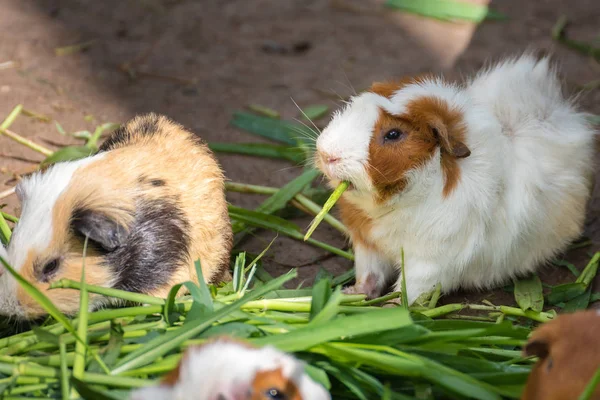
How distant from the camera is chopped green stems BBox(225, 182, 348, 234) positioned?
12.1 feet

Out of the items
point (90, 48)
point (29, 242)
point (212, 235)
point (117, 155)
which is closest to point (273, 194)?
point (212, 235)

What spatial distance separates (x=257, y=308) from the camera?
270 centimetres

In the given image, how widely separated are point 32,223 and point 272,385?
1.06 metres

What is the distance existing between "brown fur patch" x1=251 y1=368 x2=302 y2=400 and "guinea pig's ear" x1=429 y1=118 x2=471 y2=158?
1228 millimetres

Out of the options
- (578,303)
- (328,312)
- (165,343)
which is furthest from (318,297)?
(578,303)

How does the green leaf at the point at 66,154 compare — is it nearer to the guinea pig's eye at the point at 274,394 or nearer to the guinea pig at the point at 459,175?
the guinea pig at the point at 459,175

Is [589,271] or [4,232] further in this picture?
[589,271]

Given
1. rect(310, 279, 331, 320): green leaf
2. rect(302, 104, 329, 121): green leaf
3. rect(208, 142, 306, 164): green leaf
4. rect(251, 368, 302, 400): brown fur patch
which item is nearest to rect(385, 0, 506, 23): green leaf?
rect(302, 104, 329, 121): green leaf

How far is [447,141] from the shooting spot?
2.92 metres

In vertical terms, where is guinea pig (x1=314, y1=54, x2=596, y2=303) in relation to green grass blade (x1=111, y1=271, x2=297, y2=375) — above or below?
above

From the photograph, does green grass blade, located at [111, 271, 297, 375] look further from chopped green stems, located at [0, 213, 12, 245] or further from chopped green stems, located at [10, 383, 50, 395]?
chopped green stems, located at [0, 213, 12, 245]

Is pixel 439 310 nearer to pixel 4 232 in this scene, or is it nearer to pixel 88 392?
pixel 88 392

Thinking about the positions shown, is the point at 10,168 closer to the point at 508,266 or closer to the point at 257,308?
the point at 257,308

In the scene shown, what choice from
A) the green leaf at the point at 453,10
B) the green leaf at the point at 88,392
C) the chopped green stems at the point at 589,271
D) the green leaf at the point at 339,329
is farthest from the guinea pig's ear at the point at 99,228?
the green leaf at the point at 453,10
